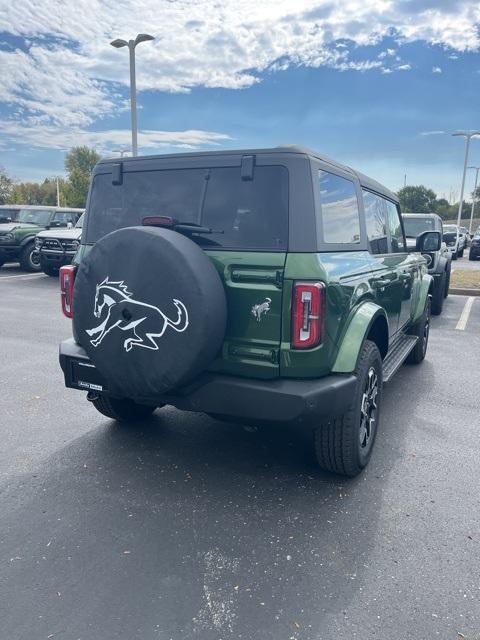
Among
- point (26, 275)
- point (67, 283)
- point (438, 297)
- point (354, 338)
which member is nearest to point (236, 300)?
point (354, 338)

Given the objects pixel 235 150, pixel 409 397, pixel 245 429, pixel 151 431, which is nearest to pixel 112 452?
pixel 151 431

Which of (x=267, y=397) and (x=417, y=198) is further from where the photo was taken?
(x=417, y=198)

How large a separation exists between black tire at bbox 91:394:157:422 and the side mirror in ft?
10.9

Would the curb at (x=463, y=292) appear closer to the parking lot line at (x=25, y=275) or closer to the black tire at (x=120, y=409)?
the black tire at (x=120, y=409)

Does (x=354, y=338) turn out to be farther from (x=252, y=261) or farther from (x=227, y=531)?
(x=227, y=531)

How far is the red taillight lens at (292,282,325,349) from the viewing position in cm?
265

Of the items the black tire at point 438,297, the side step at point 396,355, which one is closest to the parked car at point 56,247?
the black tire at point 438,297

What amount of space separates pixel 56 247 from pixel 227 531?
11704 millimetres

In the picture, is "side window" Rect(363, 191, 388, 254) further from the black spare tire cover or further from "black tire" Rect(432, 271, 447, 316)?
"black tire" Rect(432, 271, 447, 316)

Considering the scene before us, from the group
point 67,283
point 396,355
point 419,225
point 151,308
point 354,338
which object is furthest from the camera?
point 419,225

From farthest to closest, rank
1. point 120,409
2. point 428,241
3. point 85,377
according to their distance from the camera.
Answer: point 428,241 < point 120,409 < point 85,377

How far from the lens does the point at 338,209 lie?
3293mm

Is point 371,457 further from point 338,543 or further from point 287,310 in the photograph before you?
point 287,310

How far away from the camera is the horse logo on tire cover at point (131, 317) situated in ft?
8.66
